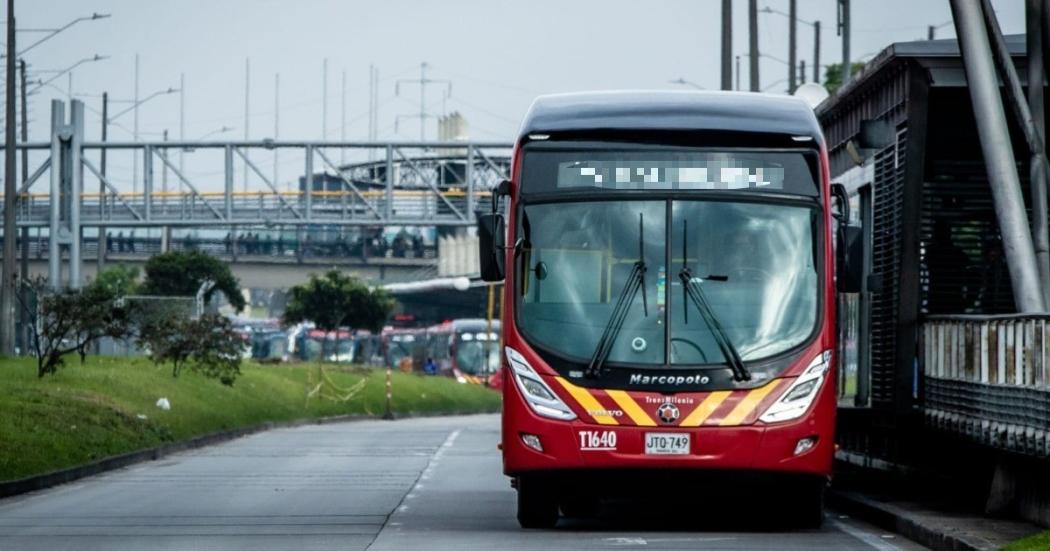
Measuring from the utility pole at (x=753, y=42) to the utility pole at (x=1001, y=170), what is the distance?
26.4 m

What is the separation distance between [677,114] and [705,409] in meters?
2.37

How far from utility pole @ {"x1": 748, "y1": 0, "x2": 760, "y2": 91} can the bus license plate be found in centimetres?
2896

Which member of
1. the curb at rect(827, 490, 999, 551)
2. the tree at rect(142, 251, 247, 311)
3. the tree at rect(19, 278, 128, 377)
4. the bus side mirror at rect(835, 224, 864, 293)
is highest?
the tree at rect(142, 251, 247, 311)

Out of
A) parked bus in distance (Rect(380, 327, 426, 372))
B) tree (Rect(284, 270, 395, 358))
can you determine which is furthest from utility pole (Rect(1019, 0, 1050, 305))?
parked bus in distance (Rect(380, 327, 426, 372))

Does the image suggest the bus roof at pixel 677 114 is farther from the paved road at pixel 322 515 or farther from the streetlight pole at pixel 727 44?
the streetlight pole at pixel 727 44

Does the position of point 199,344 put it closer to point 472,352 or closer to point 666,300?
point 666,300

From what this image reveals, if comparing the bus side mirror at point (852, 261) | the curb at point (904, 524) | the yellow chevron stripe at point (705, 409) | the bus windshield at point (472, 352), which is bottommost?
the bus windshield at point (472, 352)

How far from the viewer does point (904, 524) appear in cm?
1641

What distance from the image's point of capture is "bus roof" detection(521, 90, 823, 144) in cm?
1656

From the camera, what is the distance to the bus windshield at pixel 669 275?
52.8 ft

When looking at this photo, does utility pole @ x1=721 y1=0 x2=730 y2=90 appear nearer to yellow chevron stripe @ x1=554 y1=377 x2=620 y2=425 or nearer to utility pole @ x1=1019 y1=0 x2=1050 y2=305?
utility pole @ x1=1019 y1=0 x2=1050 y2=305

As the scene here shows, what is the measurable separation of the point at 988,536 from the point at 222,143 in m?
55.7

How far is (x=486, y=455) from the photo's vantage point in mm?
32000

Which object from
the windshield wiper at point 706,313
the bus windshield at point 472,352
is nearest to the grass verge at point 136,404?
the windshield wiper at point 706,313
